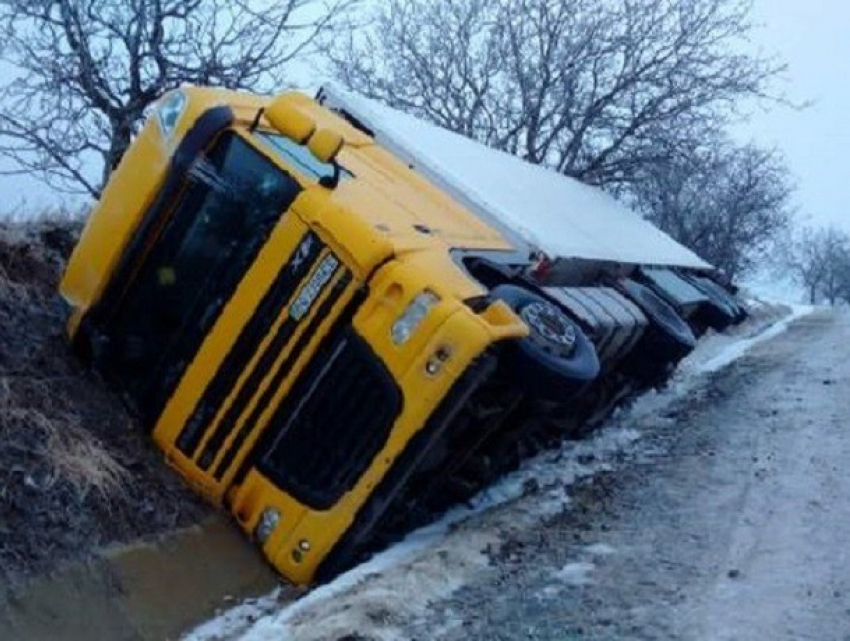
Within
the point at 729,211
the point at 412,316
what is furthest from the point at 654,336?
the point at 729,211

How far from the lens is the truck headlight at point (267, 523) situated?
4902 mm

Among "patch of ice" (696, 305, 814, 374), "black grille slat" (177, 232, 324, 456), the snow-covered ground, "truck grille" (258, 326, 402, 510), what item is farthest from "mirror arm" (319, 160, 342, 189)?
"patch of ice" (696, 305, 814, 374)

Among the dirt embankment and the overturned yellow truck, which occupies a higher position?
the overturned yellow truck

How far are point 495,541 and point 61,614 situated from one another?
2018 millimetres

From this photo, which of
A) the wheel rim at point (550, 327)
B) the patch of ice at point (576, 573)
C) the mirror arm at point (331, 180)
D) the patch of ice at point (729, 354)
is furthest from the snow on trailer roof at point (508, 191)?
the patch of ice at point (729, 354)

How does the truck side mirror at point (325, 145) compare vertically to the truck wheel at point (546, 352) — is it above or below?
above

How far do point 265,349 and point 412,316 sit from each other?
0.72 m

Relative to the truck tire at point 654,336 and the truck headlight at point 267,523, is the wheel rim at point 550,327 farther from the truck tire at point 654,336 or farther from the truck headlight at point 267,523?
the truck tire at point 654,336

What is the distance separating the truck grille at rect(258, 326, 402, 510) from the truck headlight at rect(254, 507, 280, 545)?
5.0 inches

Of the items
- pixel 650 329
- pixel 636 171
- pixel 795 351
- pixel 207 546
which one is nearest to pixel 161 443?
pixel 207 546

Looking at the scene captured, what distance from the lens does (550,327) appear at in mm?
5312

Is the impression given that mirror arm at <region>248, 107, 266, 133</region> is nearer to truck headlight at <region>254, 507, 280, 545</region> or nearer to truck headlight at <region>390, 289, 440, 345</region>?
truck headlight at <region>390, 289, 440, 345</region>

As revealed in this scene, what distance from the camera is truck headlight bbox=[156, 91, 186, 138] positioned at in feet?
18.0

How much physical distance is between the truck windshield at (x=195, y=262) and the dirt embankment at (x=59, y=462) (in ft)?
0.93
